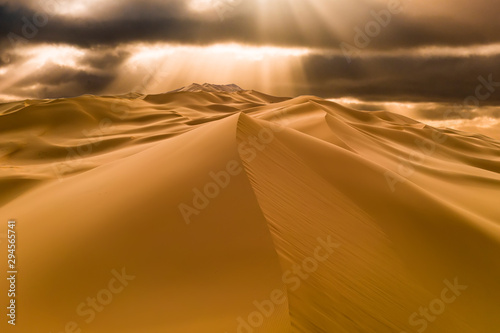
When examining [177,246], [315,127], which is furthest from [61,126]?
[177,246]

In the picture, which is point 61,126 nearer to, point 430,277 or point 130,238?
point 130,238

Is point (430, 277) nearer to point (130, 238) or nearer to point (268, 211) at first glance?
point (268, 211)

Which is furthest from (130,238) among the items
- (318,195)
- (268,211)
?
(318,195)

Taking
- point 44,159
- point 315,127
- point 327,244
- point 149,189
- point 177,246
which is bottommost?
point 327,244

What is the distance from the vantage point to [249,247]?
4.77 metres

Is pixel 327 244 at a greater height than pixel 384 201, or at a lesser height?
lesser

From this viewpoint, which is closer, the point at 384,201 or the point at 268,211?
the point at 268,211

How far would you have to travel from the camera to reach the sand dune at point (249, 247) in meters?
4.17

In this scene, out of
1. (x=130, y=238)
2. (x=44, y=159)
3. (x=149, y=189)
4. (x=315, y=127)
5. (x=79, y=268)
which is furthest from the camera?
(x=44, y=159)

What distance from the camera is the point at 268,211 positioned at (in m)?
5.36

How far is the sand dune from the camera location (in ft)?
13.7

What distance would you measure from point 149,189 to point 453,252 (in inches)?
192

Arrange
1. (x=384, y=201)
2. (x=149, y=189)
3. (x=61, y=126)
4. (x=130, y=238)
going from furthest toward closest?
1. (x=61, y=126)
2. (x=384, y=201)
3. (x=149, y=189)
4. (x=130, y=238)

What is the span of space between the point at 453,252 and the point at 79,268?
551 cm
